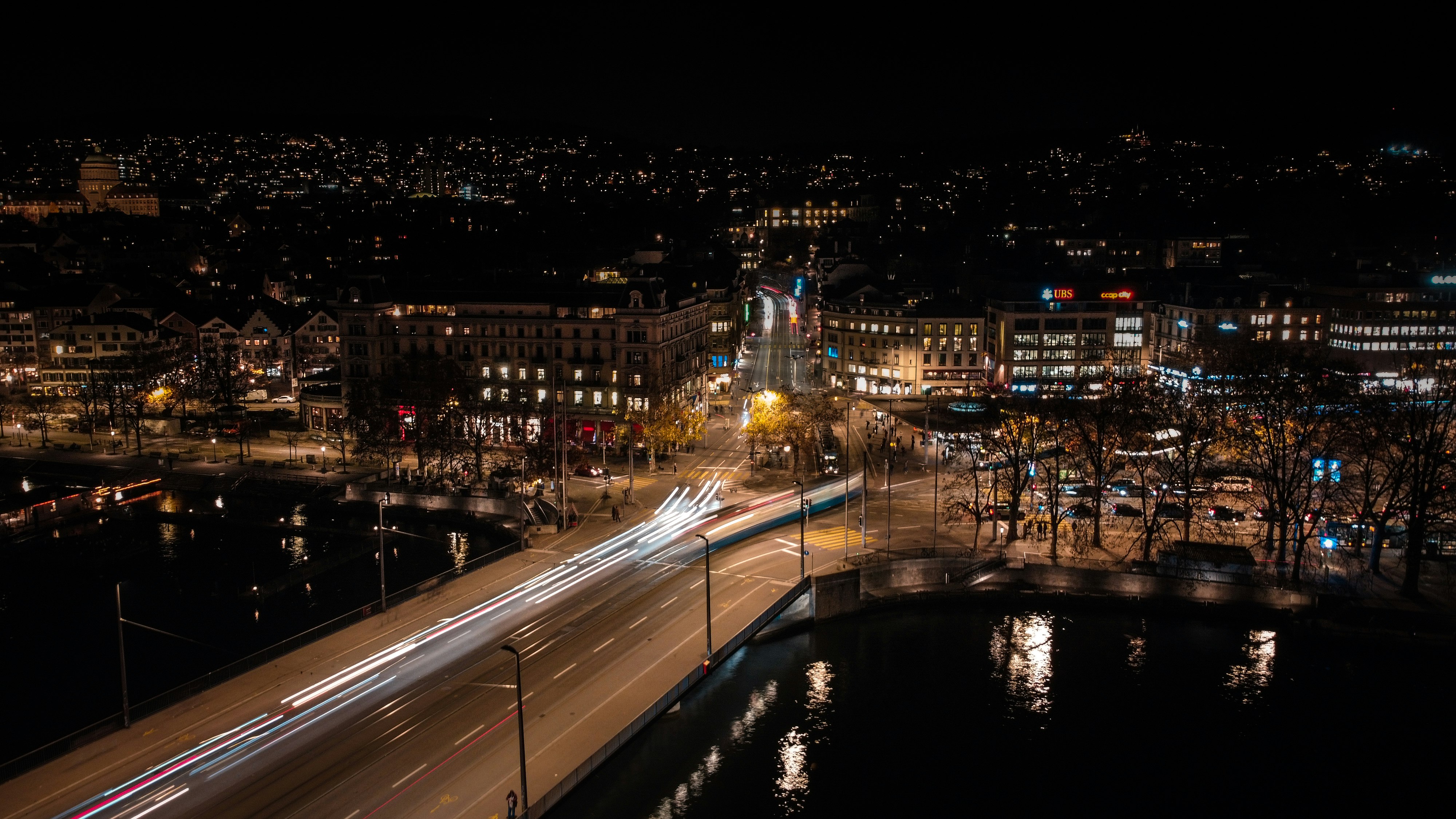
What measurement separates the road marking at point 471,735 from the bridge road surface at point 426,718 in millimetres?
33

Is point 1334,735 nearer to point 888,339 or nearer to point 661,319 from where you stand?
point 661,319

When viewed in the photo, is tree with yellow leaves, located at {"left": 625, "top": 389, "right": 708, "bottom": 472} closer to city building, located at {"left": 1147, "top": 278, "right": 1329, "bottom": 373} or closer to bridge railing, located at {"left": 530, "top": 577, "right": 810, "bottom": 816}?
bridge railing, located at {"left": 530, "top": 577, "right": 810, "bottom": 816}

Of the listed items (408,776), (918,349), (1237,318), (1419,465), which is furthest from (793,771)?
(1237,318)

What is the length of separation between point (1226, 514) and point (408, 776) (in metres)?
34.7

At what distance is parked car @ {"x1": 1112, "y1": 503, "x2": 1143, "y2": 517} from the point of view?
4222 cm

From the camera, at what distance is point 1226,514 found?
41.5 metres

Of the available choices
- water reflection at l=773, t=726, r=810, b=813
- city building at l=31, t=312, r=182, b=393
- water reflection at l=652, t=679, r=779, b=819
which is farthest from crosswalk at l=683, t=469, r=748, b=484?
city building at l=31, t=312, r=182, b=393

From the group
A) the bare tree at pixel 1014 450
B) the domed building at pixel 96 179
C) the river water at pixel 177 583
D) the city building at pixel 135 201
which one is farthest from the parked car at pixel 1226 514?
the domed building at pixel 96 179

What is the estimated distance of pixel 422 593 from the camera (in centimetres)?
2978

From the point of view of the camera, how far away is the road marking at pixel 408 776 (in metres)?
20.0

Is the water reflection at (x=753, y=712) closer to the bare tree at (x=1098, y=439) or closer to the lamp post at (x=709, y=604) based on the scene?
the lamp post at (x=709, y=604)

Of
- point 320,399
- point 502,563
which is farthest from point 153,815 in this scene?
point 320,399

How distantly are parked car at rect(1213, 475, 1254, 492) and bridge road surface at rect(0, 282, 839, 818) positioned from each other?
72.4 ft

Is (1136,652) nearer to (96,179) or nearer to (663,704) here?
(663,704)
